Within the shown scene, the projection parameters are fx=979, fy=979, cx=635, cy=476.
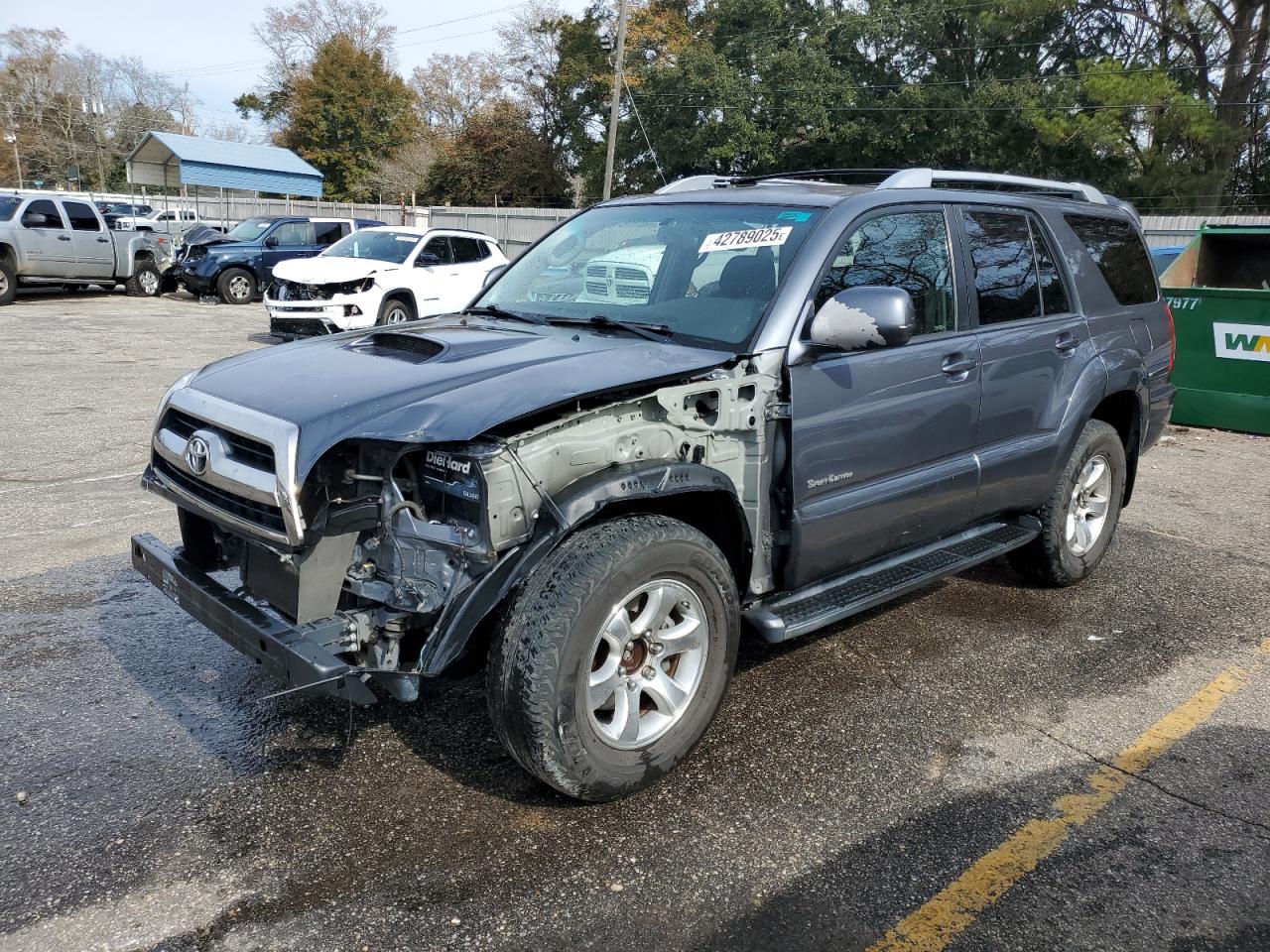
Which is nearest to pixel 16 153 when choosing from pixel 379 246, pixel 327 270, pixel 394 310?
pixel 379 246

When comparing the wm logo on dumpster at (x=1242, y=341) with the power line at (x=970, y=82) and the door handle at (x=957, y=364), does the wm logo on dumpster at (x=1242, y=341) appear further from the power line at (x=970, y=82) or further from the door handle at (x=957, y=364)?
the power line at (x=970, y=82)

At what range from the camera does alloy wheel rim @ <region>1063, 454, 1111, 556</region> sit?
16.6ft

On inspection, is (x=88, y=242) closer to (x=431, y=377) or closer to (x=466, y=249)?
(x=466, y=249)

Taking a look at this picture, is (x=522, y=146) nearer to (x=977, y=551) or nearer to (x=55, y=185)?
(x=55, y=185)

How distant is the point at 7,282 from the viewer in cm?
1772

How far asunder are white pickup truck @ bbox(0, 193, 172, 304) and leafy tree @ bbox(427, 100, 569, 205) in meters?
29.9

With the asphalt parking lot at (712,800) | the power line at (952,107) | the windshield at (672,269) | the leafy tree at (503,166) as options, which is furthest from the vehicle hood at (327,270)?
the leafy tree at (503,166)

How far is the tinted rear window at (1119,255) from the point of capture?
5.05m

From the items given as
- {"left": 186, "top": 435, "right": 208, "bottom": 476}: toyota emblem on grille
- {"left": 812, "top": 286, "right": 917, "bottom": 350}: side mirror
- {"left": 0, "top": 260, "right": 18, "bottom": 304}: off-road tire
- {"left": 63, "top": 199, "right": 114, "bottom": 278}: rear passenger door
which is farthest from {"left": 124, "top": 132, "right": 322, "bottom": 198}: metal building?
{"left": 812, "top": 286, "right": 917, "bottom": 350}: side mirror

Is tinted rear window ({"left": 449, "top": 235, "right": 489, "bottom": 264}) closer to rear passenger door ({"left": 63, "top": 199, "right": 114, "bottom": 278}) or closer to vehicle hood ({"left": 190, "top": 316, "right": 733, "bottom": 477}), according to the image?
rear passenger door ({"left": 63, "top": 199, "right": 114, "bottom": 278})

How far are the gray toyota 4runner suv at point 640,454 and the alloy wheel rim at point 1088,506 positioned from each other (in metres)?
0.34

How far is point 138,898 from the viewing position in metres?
2.62

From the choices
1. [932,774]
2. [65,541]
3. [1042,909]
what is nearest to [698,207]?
[932,774]

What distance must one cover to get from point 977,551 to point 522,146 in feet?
157
